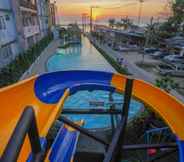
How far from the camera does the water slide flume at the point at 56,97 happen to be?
→ 2.94 metres

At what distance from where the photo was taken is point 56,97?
3.87 meters

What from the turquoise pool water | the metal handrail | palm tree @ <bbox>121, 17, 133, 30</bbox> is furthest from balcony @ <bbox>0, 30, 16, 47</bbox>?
palm tree @ <bbox>121, 17, 133, 30</bbox>

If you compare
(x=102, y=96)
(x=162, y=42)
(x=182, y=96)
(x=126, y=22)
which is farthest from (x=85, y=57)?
(x=126, y=22)

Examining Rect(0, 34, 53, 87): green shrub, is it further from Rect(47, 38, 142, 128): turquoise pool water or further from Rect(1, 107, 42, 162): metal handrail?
Rect(1, 107, 42, 162): metal handrail

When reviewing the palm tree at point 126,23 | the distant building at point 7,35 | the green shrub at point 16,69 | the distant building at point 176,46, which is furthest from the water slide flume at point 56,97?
the palm tree at point 126,23

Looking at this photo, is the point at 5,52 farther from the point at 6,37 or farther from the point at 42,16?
the point at 42,16

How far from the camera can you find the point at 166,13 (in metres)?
40.6

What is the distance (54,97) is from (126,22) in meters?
69.1

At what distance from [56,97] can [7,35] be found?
14.1 meters

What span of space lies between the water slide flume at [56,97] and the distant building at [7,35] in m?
11.2

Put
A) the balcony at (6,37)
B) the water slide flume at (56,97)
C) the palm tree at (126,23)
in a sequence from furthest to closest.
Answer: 1. the palm tree at (126,23)
2. the balcony at (6,37)
3. the water slide flume at (56,97)

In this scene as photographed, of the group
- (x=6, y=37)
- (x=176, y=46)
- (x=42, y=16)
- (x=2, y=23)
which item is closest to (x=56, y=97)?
(x=2, y=23)

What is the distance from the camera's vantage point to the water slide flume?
2939mm

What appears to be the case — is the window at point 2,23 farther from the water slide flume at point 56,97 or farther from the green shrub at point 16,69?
the water slide flume at point 56,97
